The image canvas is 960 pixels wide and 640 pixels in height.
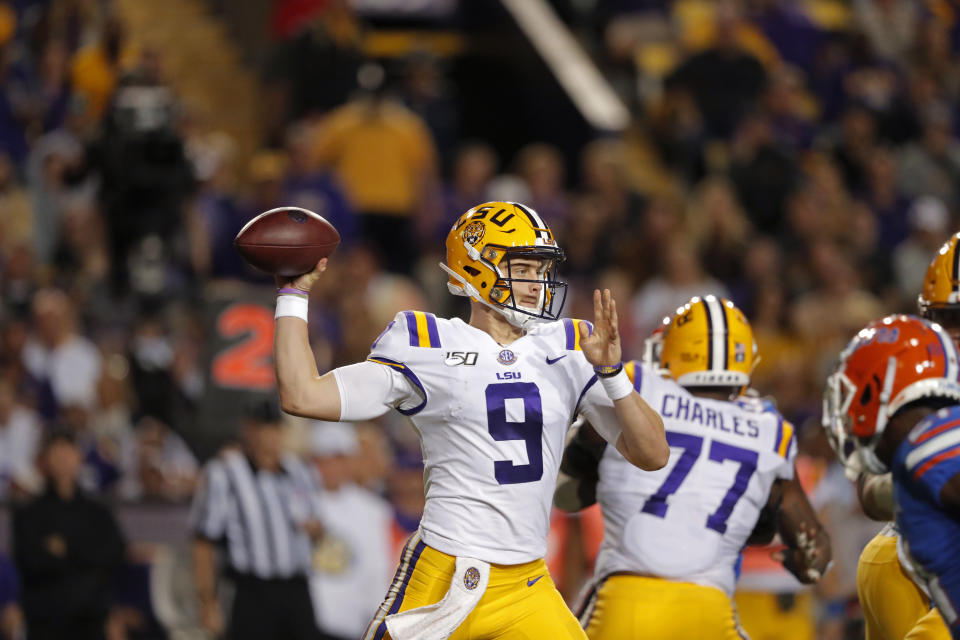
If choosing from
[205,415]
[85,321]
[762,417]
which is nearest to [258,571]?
[205,415]

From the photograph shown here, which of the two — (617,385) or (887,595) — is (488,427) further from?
(887,595)

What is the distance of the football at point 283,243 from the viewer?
4.55 meters

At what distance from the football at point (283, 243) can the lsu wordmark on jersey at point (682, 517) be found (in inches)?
56.9

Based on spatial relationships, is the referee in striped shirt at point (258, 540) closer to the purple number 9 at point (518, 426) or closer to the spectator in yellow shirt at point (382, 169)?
the spectator in yellow shirt at point (382, 169)

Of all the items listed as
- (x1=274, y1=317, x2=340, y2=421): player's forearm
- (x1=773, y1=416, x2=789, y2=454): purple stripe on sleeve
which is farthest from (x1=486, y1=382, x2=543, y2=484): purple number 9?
(x1=773, y1=416, x2=789, y2=454): purple stripe on sleeve

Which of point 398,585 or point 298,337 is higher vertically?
point 298,337

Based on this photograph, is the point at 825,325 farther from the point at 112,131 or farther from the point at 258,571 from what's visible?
the point at 112,131

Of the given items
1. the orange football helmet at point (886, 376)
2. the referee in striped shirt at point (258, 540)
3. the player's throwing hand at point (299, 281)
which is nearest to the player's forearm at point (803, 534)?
the orange football helmet at point (886, 376)

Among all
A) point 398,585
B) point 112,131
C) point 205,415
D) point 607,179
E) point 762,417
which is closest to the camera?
point 398,585

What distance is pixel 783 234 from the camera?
12.6 metres

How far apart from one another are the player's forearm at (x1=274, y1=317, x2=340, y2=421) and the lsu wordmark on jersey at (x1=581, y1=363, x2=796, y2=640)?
54.5 inches

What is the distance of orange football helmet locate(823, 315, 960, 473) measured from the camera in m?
4.77

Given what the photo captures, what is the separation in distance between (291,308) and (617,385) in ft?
3.38

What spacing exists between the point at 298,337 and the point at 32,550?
5.38 meters
